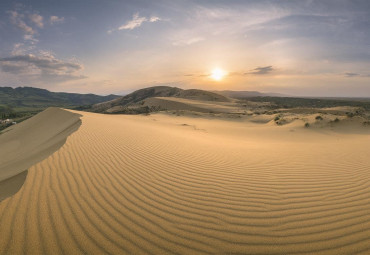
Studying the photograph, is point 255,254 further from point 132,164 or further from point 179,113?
point 179,113

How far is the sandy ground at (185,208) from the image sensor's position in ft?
7.95

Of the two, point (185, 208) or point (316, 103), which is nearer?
point (185, 208)

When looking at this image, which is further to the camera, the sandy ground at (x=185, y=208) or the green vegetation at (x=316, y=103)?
the green vegetation at (x=316, y=103)

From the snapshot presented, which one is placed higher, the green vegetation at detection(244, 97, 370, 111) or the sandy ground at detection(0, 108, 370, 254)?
the green vegetation at detection(244, 97, 370, 111)

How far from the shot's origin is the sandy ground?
7.95 feet

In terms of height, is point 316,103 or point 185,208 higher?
point 316,103

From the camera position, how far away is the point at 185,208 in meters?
3.13

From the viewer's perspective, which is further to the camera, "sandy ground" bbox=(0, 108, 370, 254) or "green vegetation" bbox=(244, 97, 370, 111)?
"green vegetation" bbox=(244, 97, 370, 111)

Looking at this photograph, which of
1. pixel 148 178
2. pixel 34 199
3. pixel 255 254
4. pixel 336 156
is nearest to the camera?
pixel 255 254

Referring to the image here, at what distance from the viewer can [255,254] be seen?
7.50ft

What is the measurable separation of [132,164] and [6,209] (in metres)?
2.53

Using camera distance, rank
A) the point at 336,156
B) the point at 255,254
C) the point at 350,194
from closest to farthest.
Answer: the point at 255,254, the point at 350,194, the point at 336,156

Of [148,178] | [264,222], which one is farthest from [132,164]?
[264,222]

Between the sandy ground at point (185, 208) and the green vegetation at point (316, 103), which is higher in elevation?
the green vegetation at point (316, 103)
